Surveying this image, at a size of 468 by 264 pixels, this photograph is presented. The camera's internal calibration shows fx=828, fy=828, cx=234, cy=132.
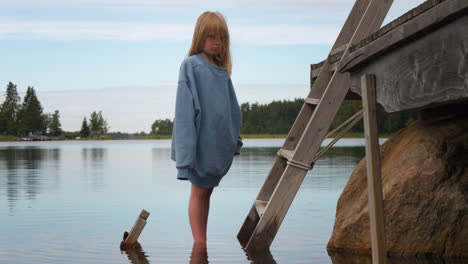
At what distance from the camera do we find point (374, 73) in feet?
16.6

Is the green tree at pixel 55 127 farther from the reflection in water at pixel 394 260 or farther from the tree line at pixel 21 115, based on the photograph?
the reflection in water at pixel 394 260

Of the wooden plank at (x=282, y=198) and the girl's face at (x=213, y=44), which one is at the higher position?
the girl's face at (x=213, y=44)

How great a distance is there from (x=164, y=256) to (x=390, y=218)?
6.52 ft

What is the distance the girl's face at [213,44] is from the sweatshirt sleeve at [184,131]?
417 mm

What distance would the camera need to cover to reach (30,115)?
17500cm

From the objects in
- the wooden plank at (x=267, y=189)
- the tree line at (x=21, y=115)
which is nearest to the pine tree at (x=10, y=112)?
the tree line at (x=21, y=115)

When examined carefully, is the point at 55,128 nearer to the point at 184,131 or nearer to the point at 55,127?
the point at 55,127

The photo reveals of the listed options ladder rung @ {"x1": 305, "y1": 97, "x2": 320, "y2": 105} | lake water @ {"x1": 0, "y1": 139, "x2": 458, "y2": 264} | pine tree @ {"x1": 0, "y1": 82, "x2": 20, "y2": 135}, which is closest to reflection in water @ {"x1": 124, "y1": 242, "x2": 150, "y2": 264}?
lake water @ {"x1": 0, "y1": 139, "x2": 458, "y2": 264}

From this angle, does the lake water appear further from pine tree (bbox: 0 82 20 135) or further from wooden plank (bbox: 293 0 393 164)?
pine tree (bbox: 0 82 20 135)

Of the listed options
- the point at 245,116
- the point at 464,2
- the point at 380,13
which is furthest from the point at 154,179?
the point at 245,116

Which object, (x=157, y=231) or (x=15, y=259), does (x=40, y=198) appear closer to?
(x=157, y=231)

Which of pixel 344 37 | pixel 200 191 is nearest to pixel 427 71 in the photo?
pixel 200 191

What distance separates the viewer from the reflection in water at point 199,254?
22.6 ft

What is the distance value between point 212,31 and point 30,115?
173 meters
